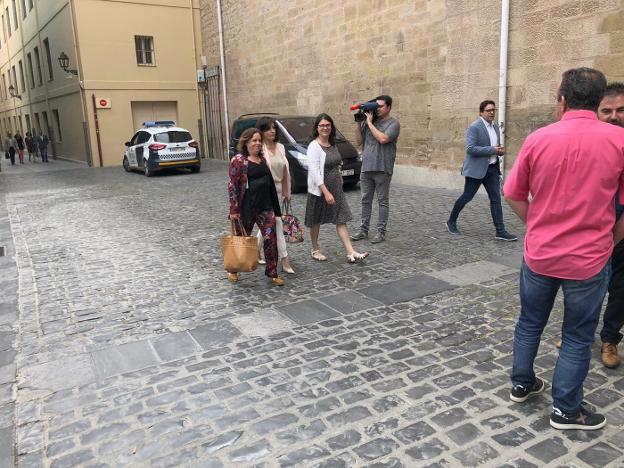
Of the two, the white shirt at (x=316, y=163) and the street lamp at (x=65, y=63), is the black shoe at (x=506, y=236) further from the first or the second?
the street lamp at (x=65, y=63)

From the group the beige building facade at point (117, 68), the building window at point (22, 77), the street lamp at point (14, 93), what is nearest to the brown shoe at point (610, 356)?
the beige building facade at point (117, 68)

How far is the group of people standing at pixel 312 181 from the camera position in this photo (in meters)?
5.23

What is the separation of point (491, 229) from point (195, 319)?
15.0 feet

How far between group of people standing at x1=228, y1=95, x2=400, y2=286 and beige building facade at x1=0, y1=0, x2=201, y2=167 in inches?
682

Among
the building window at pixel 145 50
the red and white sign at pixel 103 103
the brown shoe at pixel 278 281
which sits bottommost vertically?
the brown shoe at pixel 278 281

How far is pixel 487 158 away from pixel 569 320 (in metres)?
4.34

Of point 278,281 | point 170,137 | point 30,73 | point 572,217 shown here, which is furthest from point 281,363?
point 30,73

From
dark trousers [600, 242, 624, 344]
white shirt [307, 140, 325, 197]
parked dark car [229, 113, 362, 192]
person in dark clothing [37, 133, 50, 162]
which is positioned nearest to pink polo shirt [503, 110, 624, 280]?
dark trousers [600, 242, 624, 344]

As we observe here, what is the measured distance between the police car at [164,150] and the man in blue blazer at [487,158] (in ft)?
37.5

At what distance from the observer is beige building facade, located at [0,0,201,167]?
821 inches

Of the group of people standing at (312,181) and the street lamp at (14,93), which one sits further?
the street lamp at (14,93)

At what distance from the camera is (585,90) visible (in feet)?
8.25

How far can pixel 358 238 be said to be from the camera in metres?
7.03

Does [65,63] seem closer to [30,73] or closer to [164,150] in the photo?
[164,150]
